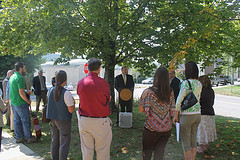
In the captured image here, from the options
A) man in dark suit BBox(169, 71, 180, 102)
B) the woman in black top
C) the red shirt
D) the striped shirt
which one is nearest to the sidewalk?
the red shirt

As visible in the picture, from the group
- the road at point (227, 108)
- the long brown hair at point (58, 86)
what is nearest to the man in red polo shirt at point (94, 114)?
the long brown hair at point (58, 86)

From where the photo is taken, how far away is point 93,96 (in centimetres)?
334

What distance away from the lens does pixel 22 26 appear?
8.02 metres

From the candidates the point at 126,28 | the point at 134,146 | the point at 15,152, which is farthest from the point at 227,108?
the point at 15,152

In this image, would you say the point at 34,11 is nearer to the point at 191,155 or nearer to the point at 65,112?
the point at 65,112

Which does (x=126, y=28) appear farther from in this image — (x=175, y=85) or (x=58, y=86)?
(x=58, y=86)

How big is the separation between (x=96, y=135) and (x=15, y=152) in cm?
295

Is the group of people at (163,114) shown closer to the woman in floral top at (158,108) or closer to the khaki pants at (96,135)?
the woman in floral top at (158,108)

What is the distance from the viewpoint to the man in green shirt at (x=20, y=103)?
5.55 meters

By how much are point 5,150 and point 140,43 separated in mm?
5107

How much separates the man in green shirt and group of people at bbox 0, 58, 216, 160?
0.19 metres

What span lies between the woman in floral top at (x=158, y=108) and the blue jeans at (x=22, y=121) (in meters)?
3.70

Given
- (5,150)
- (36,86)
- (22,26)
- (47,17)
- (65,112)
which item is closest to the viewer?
(65,112)

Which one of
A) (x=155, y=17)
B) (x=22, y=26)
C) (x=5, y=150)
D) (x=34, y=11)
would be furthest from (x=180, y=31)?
(x=5, y=150)
